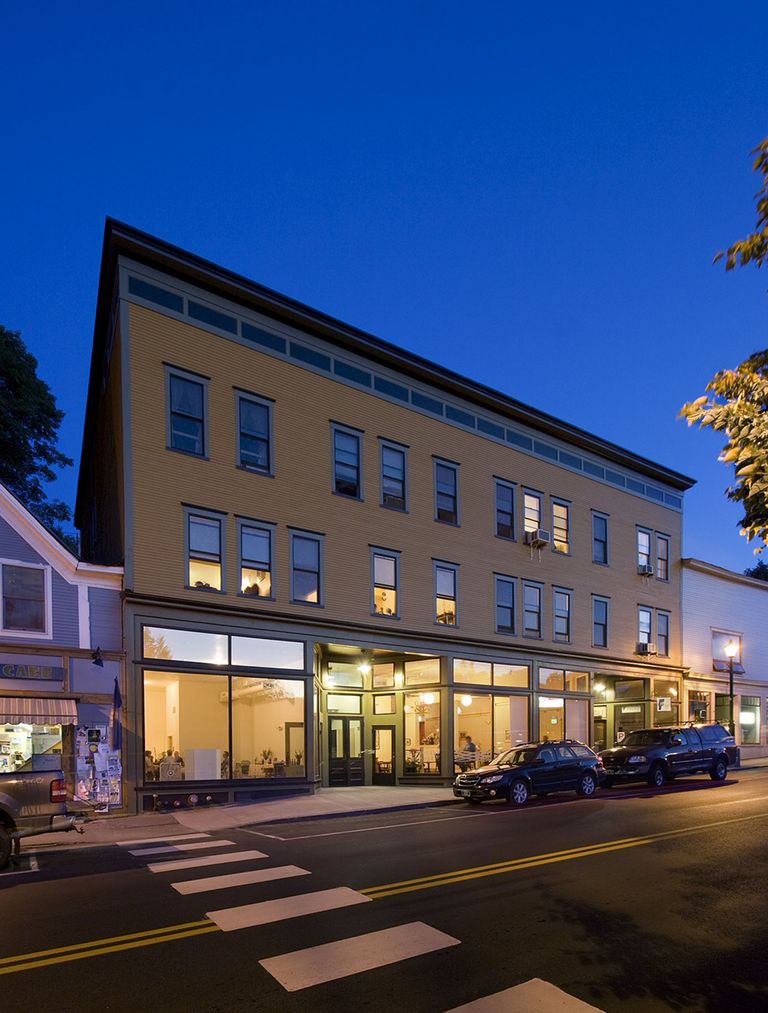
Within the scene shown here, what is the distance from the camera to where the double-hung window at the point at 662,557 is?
3725 cm

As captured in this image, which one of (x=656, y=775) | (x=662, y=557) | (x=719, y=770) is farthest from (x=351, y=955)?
(x=662, y=557)

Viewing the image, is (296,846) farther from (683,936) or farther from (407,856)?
(683,936)

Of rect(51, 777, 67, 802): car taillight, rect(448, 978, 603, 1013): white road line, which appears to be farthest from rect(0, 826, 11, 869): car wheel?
rect(448, 978, 603, 1013): white road line

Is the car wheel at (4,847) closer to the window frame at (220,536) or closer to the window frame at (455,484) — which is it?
the window frame at (220,536)

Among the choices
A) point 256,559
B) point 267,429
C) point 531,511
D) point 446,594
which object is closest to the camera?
point 256,559

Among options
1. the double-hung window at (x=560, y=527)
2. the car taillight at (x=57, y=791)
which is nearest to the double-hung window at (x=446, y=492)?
the double-hung window at (x=560, y=527)

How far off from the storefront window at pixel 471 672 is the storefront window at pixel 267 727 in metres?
6.83

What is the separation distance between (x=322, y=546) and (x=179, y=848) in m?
11.3

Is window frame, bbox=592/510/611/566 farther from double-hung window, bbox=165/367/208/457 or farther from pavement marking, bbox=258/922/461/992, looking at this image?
pavement marking, bbox=258/922/461/992

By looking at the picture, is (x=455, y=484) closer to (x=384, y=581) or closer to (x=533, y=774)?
(x=384, y=581)

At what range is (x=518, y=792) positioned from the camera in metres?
19.3

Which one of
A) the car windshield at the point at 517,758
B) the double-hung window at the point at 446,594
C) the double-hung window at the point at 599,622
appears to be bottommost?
the car windshield at the point at 517,758

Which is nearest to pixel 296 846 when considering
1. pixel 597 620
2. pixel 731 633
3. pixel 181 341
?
pixel 181 341

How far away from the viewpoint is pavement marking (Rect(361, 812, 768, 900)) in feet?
30.5
